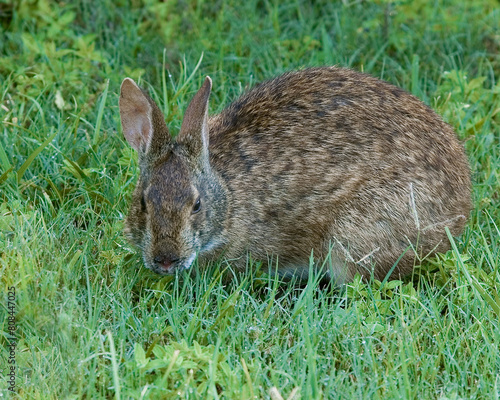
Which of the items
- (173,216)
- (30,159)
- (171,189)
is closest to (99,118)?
(30,159)

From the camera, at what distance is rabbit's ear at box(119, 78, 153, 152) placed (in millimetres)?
5215

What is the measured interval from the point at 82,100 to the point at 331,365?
3189mm

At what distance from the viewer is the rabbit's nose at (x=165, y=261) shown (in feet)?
15.9

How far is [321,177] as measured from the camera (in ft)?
18.1

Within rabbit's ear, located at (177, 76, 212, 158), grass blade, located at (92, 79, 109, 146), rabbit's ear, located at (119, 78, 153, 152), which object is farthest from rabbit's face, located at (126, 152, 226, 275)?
grass blade, located at (92, 79, 109, 146)

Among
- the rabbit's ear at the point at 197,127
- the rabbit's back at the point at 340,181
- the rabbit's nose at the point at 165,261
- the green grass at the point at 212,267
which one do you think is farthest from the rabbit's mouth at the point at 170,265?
the rabbit's ear at the point at 197,127

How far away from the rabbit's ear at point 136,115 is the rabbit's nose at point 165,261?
2.49ft

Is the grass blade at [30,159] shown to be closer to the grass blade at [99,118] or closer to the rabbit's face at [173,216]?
the grass blade at [99,118]

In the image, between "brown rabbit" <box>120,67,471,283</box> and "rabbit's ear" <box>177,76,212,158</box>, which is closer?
"rabbit's ear" <box>177,76,212,158</box>

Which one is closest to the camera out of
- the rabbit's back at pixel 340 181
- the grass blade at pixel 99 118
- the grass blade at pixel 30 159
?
the rabbit's back at pixel 340 181

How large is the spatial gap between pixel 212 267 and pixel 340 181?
0.98 meters

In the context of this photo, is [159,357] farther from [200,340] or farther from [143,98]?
[143,98]

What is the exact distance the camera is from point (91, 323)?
4539 millimetres

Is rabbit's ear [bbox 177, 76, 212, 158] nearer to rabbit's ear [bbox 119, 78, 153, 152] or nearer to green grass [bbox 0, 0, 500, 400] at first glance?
rabbit's ear [bbox 119, 78, 153, 152]
